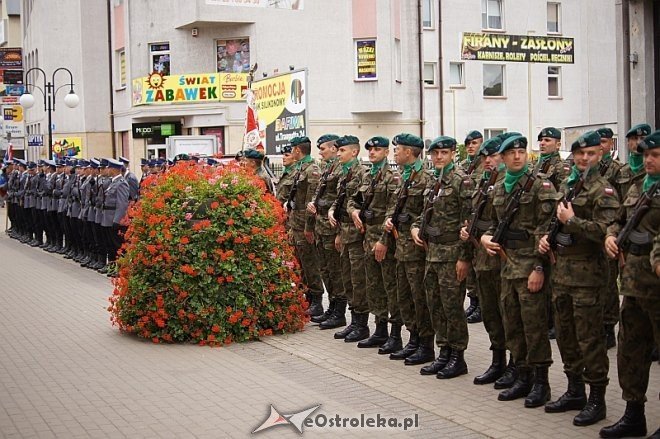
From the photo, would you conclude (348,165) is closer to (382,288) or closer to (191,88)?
(382,288)

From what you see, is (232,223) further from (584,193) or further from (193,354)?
(584,193)

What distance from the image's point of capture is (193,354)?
987 centimetres

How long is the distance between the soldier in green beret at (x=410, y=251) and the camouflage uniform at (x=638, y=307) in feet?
9.23

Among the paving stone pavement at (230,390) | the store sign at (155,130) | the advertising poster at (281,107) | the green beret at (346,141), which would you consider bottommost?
the paving stone pavement at (230,390)

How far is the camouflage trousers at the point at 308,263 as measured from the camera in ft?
38.3

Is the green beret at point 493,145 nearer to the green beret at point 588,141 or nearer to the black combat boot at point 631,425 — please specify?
the green beret at point 588,141

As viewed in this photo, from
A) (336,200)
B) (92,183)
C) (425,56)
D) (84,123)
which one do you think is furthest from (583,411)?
(84,123)

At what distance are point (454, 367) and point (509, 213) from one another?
1.78 m

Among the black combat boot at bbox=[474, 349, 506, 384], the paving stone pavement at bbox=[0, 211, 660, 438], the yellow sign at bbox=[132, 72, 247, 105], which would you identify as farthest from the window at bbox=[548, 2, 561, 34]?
the black combat boot at bbox=[474, 349, 506, 384]

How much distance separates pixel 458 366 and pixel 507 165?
6.70 feet

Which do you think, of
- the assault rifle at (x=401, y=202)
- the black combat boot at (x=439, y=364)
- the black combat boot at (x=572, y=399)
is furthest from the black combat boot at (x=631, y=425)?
the assault rifle at (x=401, y=202)

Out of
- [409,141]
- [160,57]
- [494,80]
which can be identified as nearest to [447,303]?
[409,141]

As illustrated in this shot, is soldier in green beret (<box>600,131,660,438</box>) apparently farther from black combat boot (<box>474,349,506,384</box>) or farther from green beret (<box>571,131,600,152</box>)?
black combat boot (<box>474,349,506,384</box>)

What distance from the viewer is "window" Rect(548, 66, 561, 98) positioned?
44281 millimetres
